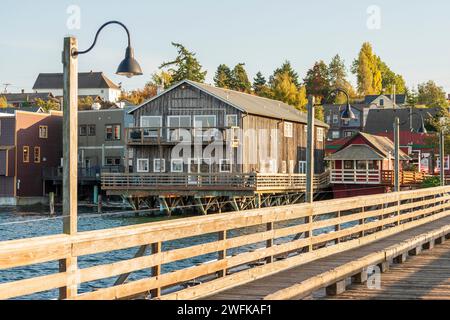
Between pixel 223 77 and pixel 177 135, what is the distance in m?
68.9

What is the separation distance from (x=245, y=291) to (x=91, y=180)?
59.6 meters

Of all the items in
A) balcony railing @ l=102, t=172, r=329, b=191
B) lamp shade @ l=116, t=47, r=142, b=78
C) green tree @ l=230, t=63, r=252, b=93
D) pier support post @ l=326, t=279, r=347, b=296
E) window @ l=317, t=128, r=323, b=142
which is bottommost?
pier support post @ l=326, t=279, r=347, b=296

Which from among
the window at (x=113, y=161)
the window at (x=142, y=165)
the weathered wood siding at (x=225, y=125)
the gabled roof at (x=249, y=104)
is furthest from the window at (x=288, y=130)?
the window at (x=113, y=161)

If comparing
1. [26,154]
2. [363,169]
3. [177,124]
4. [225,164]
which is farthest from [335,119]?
[225,164]

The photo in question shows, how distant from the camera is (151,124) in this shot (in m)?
57.2

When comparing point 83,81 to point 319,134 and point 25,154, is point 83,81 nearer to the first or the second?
point 25,154

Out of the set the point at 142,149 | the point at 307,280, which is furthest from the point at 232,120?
the point at 307,280

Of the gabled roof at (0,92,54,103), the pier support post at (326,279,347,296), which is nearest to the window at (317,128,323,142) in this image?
the pier support post at (326,279,347,296)

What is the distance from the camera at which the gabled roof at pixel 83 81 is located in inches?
6378

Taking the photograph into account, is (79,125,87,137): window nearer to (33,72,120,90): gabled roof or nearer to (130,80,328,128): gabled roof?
(130,80,328,128): gabled roof

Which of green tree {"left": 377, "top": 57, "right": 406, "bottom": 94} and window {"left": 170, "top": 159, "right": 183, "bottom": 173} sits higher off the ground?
green tree {"left": 377, "top": 57, "right": 406, "bottom": 94}

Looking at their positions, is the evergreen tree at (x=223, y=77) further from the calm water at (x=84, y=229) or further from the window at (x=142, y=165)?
the window at (x=142, y=165)

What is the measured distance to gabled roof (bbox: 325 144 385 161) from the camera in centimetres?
5866

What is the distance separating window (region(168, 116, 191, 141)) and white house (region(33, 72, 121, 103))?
103 metres
